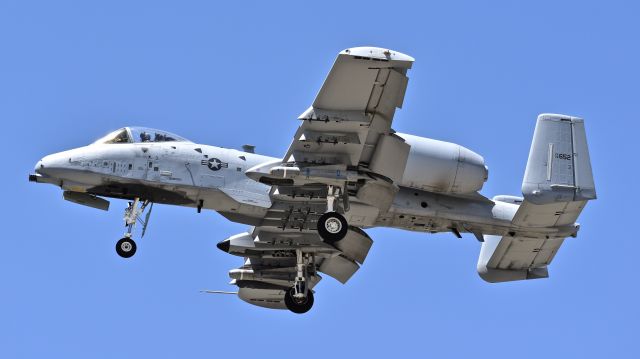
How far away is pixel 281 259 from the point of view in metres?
43.5

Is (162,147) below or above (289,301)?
above

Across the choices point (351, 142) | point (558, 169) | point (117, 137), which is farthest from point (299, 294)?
point (558, 169)

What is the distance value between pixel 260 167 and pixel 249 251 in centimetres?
655

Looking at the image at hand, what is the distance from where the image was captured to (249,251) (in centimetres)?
4278

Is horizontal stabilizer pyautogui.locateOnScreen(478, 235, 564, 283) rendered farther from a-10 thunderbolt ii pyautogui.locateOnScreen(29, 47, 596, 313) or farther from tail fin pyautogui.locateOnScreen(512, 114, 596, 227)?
tail fin pyautogui.locateOnScreen(512, 114, 596, 227)

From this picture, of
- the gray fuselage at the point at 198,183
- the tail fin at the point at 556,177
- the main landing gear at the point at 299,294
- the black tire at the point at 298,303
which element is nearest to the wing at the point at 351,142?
the gray fuselage at the point at 198,183

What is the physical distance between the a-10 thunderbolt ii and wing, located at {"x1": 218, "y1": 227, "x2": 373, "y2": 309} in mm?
72

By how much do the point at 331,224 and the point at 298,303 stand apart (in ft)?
17.1

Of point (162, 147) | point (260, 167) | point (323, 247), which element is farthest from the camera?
point (323, 247)

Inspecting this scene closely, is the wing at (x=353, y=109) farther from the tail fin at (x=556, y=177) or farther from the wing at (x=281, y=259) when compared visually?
the wing at (x=281, y=259)

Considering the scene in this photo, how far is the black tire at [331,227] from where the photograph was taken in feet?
120

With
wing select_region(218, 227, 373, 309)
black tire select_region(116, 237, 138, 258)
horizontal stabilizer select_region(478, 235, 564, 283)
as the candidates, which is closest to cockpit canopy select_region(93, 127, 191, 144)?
black tire select_region(116, 237, 138, 258)

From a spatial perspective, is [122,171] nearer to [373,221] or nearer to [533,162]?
[373,221]

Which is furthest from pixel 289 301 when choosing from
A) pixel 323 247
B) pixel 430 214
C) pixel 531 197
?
pixel 531 197
